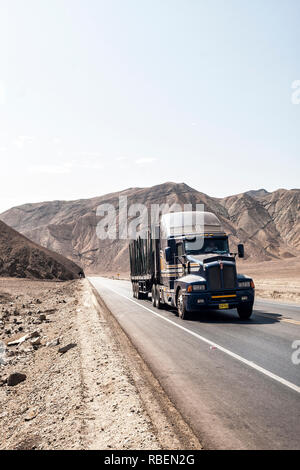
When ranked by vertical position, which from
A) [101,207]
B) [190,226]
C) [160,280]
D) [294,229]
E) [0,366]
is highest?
[101,207]

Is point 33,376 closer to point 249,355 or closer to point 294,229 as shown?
point 249,355

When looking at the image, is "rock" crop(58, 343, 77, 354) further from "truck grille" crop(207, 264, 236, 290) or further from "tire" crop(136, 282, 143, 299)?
"tire" crop(136, 282, 143, 299)

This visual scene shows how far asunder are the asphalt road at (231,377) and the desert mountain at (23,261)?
49915 millimetres

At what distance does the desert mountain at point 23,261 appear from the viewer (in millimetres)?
58750

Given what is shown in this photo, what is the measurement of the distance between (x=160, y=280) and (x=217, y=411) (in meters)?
13.3

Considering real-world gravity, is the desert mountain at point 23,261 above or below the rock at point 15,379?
above

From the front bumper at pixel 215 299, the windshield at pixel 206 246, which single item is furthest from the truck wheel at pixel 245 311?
the windshield at pixel 206 246

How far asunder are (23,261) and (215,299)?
53218 mm

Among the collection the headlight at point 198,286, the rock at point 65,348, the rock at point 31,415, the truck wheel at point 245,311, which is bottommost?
the rock at point 31,415

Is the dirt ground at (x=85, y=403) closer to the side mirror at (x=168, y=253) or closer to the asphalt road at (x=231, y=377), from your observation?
the asphalt road at (x=231, y=377)

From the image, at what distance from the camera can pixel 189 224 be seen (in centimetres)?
1603

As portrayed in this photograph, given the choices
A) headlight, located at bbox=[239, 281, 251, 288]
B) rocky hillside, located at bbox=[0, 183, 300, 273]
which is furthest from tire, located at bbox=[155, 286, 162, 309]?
rocky hillside, located at bbox=[0, 183, 300, 273]
